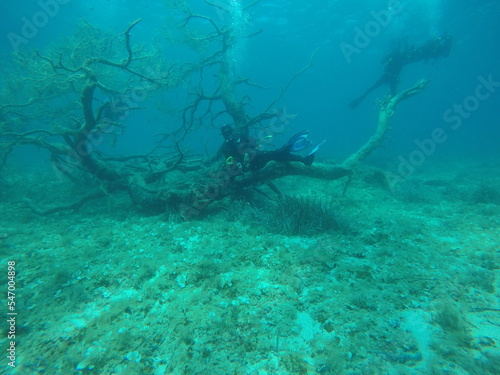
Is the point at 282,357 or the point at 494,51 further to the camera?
the point at 494,51

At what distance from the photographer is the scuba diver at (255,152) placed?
21.4ft

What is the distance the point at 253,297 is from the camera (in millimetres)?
3865

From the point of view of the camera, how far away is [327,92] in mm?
109062

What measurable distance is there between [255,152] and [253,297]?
13.2 ft

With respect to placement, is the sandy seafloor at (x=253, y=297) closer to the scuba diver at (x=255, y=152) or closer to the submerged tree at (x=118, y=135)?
the submerged tree at (x=118, y=135)

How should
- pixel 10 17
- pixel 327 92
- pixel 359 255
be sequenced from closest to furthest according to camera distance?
pixel 359 255 → pixel 10 17 → pixel 327 92

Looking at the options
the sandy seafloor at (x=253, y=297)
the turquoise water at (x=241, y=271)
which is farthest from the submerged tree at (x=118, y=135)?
the sandy seafloor at (x=253, y=297)

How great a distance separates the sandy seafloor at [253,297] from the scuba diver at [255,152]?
4.96 feet

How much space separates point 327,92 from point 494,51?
65.2 metres

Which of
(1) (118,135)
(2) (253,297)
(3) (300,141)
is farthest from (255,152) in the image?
(1) (118,135)

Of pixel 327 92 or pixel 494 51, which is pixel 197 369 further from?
pixel 327 92

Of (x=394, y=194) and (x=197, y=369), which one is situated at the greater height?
(x=394, y=194)

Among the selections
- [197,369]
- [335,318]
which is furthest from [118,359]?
[335,318]

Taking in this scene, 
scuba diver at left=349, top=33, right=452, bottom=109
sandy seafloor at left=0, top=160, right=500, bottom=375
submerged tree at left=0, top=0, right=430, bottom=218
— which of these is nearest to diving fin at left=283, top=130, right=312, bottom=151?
submerged tree at left=0, top=0, right=430, bottom=218
